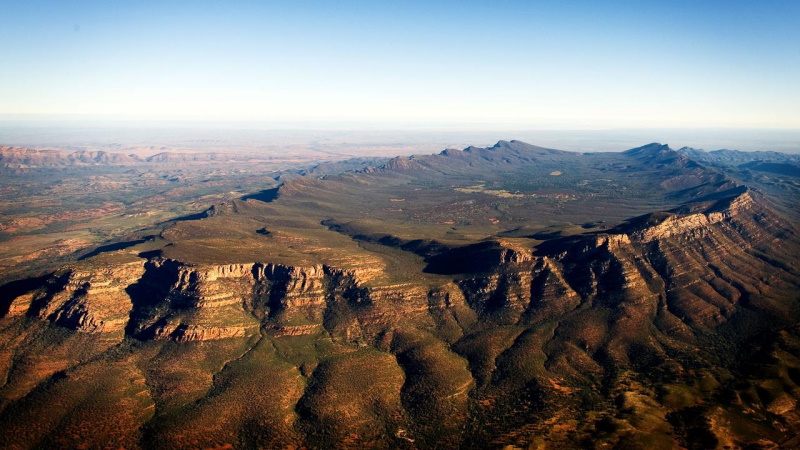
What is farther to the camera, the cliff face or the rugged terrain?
the cliff face

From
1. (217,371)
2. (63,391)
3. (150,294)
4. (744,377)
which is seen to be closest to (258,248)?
(150,294)

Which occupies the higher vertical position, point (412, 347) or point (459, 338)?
point (412, 347)

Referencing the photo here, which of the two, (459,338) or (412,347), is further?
(459,338)

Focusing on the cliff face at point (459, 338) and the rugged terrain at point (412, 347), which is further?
the cliff face at point (459, 338)

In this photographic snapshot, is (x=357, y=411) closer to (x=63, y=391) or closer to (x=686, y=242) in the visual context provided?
(x=63, y=391)
